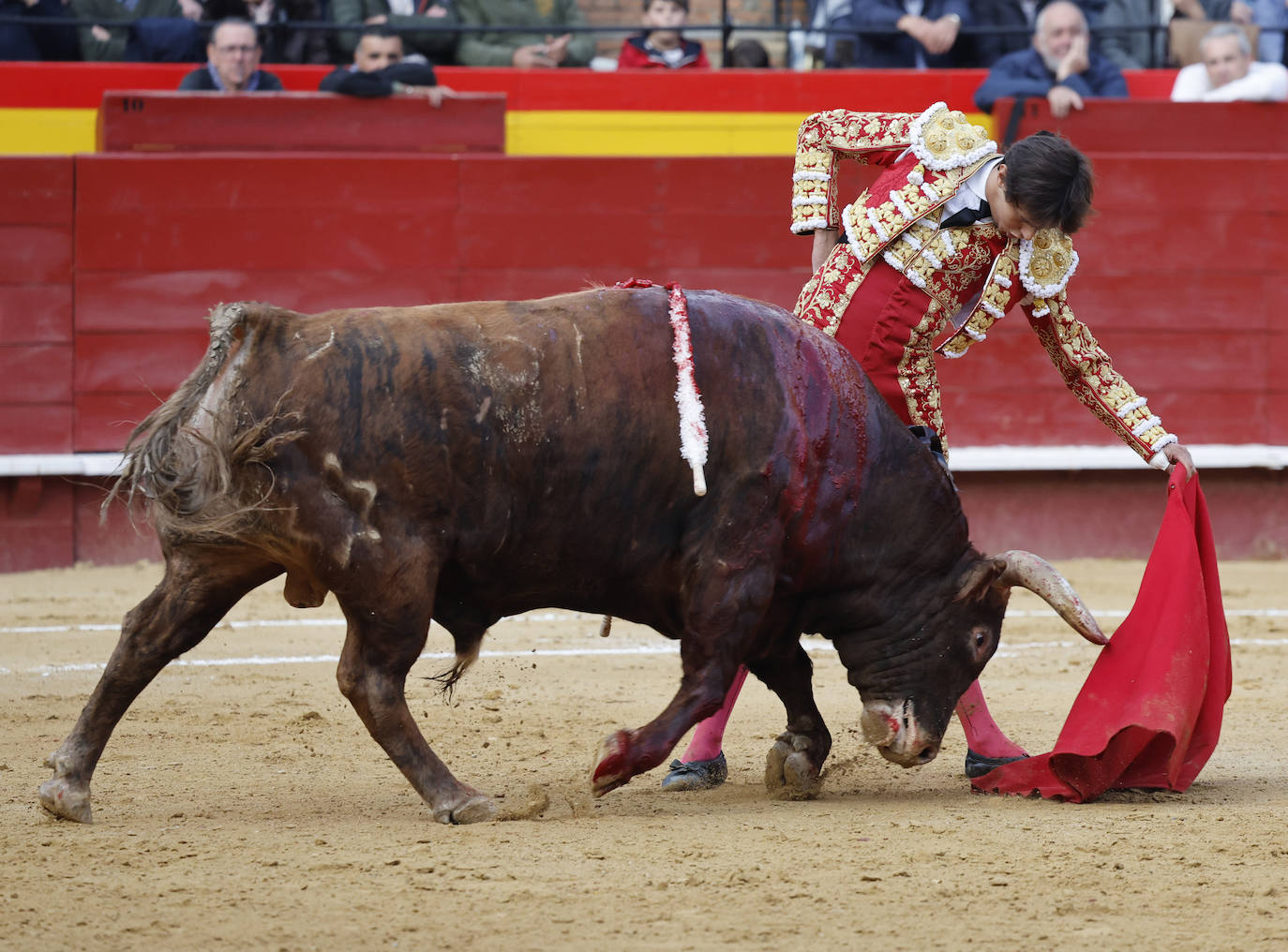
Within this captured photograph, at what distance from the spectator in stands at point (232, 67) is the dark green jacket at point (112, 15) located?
1.63ft

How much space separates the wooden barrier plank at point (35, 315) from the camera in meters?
6.57

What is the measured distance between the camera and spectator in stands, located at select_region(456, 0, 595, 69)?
24.5 ft

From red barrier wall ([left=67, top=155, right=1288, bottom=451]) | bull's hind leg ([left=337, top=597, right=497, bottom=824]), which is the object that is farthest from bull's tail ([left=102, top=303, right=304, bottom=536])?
red barrier wall ([left=67, top=155, right=1288, bottom=451])

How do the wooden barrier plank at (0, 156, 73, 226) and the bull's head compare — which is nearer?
the bull's head

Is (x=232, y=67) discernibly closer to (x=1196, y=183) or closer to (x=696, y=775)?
(x=1196, y=183)

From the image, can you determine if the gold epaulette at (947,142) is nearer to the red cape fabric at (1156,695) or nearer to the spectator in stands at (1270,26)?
the red cape fabric at (1156,695)

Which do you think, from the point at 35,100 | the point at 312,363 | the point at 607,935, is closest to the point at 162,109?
the point at 35,100

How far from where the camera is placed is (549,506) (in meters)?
2.98

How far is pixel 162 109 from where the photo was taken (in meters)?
6.61

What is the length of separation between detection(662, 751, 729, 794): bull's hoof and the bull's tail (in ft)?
3.60

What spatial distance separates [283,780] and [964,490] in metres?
4.24

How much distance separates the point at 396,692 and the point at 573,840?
1.31 ft

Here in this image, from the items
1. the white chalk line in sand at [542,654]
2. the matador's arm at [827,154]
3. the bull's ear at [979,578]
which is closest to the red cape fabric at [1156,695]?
the bull's ear at [979,578]

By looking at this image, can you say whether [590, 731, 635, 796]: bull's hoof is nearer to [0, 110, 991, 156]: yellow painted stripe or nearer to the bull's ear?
the bull's ear
